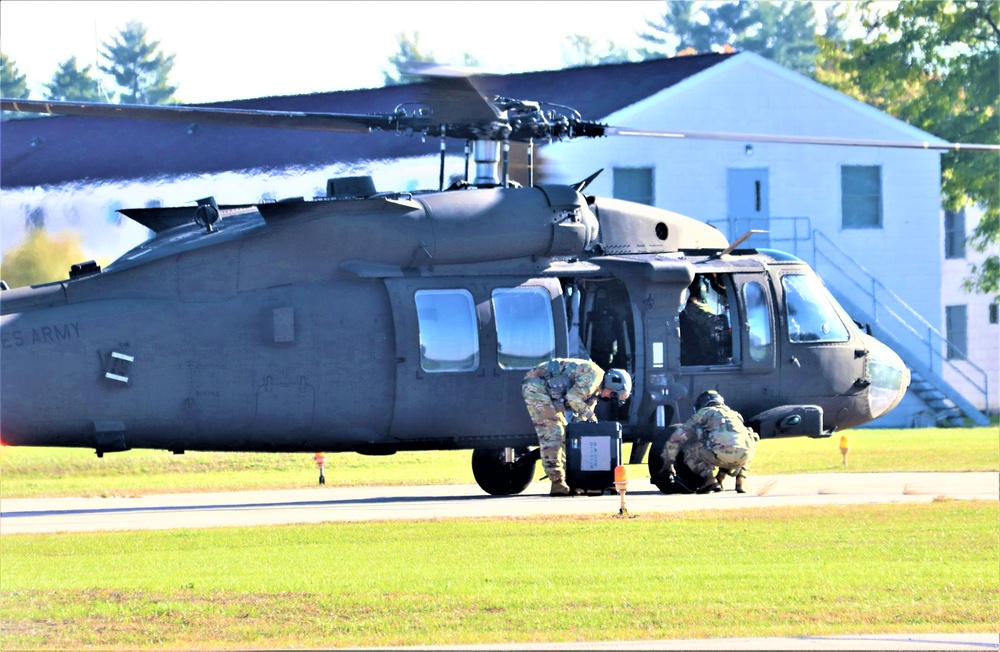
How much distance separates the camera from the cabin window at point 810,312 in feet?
72.9

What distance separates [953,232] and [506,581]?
1846 inches

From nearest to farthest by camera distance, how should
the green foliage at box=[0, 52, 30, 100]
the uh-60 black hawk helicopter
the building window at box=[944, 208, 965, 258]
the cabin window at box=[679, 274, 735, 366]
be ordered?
the uh-60 black hawk helicopter → the green foliage at box=[0, 52, 30, 100] → the cabin window at box=[679, 274, 735, 366] → the building window at box=[944, 208, 965, 258]

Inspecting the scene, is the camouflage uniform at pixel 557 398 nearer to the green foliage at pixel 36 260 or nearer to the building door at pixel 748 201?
the green foliage at pixel 36 260

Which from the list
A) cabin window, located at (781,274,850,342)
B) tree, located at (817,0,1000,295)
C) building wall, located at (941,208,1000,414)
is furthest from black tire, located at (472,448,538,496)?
building wall, located at (941,208,1000,414)

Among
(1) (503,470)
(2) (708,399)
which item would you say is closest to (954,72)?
(1) (503,470)

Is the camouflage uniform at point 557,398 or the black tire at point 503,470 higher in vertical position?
the camouflage uniform at point 557,398

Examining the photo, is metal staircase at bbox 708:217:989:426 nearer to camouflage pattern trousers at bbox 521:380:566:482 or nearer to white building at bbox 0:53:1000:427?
white building at bbox 0:53:1000:427

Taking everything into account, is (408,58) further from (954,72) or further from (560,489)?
(560,489)

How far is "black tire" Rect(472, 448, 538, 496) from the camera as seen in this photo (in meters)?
22.9

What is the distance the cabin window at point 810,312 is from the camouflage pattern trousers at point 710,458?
7.39 ft

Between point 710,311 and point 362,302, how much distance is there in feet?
16.8

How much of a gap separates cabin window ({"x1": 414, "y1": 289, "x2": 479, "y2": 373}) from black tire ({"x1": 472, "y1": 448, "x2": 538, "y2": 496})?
2.96m

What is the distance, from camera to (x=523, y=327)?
67.4 feet

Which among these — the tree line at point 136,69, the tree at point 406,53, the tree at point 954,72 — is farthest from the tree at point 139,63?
the tree at point 954,72
